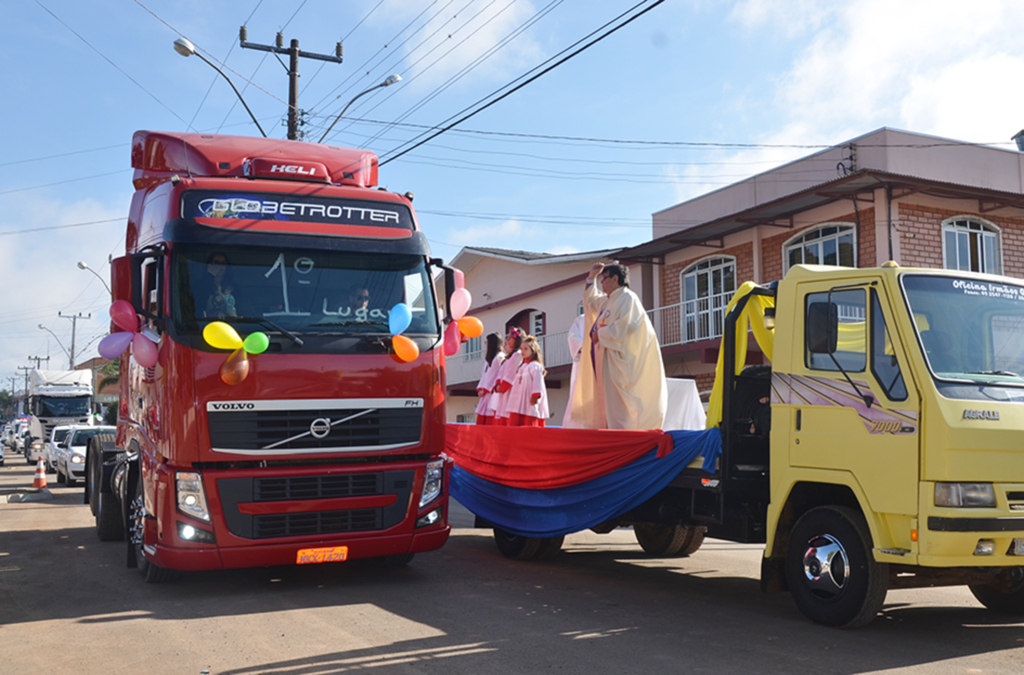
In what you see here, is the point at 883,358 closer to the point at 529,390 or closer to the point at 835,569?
the point at 835,569

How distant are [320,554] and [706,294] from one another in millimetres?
18049

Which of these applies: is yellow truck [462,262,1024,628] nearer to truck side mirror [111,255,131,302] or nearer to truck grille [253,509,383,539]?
truck grille [253,509,383,539]

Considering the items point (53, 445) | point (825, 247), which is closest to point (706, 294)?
point (825, 247)

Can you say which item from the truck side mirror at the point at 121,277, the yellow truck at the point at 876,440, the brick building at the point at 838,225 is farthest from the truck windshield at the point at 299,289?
the brick building at the point at 838,225

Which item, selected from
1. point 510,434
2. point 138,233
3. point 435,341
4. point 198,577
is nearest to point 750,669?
point 435,341

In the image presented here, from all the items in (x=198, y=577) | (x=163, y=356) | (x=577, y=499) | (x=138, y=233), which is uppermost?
(x=138, y=233)

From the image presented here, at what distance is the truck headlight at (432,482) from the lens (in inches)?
318

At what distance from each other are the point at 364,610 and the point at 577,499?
2.36 meters

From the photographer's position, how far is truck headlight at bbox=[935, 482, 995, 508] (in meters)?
5.58

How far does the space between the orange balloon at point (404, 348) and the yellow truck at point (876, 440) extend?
2.57 m

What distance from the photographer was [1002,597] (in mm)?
6832

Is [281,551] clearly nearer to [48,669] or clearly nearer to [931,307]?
[48,669]

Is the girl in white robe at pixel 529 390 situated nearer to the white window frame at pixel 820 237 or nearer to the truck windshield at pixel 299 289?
the truck windshield at pixel 299 289

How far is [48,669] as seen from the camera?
217 inches
